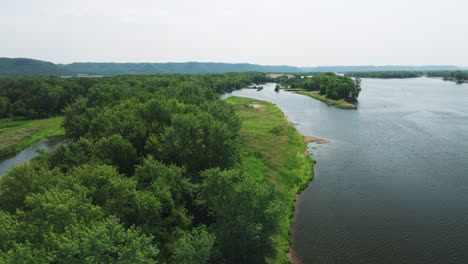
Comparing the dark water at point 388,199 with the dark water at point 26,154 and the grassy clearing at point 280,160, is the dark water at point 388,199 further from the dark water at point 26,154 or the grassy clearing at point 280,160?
the dark water at point 26,154

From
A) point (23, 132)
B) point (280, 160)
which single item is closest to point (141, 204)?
point (280, 160)

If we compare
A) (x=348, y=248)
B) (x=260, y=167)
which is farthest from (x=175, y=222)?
(x=260, y=167)

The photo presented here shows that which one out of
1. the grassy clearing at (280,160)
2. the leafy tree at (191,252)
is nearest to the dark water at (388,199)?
the grassy clearing at (280,160)

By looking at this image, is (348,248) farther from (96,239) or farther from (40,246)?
(40,246)

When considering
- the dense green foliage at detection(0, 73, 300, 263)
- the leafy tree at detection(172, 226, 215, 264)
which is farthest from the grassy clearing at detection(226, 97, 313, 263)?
the leafy tree at detection(172, 226, 215, 264)

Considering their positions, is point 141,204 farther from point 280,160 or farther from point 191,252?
point 280,160

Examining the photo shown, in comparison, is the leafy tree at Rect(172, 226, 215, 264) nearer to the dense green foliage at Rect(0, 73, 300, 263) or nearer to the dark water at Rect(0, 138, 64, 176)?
the dense green foliage at Rect(0, 73, 300, 263)
